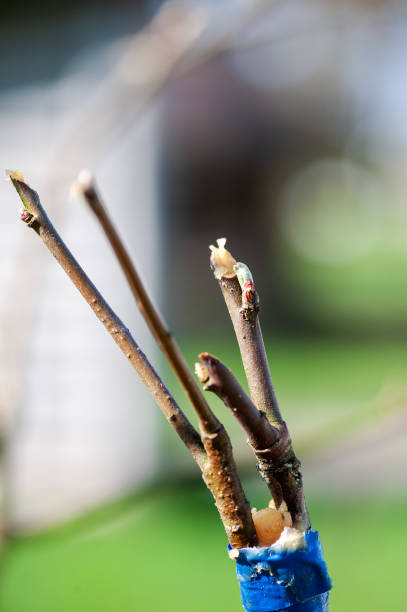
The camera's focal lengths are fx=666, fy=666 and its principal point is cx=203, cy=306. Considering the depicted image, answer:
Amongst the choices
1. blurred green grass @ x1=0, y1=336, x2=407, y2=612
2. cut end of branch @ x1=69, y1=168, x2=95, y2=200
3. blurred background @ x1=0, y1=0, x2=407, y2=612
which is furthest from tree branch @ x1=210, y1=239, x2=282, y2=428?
blurred green grass @ x1=0, y1=336, x2=407, y2=612

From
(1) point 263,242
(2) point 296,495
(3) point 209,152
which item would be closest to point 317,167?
(1) point 263,242

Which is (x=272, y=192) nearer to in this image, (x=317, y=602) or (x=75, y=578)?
(x=75, y=578)

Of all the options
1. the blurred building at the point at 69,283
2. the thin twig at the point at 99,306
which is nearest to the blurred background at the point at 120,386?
the blurred building at the point at 69,283

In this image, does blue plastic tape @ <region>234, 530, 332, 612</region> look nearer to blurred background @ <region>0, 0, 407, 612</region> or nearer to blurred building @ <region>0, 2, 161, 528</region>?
blurred background @ <region>0, 0, 407, 612</region>

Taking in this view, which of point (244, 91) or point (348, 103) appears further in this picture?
point (348, 103)

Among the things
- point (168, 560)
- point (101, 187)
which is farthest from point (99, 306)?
point (101, 187)

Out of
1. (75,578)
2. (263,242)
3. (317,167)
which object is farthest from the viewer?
(317,167)
